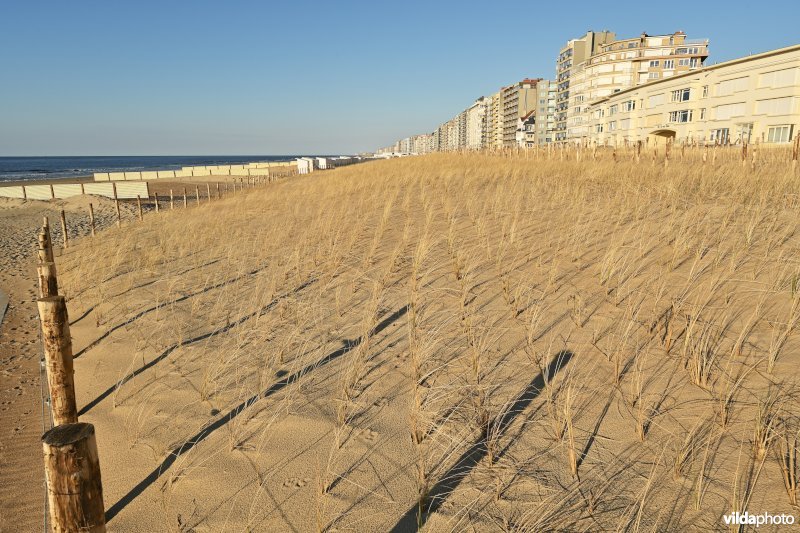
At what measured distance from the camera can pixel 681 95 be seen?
143 feet

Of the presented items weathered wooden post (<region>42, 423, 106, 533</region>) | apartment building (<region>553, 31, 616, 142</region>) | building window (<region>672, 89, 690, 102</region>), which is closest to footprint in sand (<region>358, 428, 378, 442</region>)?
weathered wooden post (<region>42, 423, 106, 533</region>)

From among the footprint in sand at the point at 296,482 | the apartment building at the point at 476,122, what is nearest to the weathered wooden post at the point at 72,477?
the footprint in sand at the point at 296,482

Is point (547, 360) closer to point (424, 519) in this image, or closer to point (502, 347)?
point (502, 347)

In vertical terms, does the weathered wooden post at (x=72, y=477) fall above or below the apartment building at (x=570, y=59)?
below

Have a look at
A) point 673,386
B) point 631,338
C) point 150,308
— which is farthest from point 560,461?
point 150,308

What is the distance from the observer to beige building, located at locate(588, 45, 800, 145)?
1249 inches

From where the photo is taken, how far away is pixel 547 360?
348 centimetres

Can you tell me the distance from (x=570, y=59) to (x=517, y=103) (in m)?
19.5

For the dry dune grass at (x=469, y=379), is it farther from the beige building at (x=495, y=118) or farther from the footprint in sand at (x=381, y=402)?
the beige building at (x=495, y=118)

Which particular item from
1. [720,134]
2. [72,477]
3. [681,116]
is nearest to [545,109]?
[681,116]

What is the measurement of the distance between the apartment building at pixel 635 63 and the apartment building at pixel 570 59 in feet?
30.2

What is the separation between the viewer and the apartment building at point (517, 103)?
10825cm

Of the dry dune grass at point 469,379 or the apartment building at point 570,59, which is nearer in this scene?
the dry dune grass at point 469,379

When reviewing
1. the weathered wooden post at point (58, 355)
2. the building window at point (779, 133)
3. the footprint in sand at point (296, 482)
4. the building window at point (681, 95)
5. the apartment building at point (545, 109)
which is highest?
the apartment building at point (545, 109)
